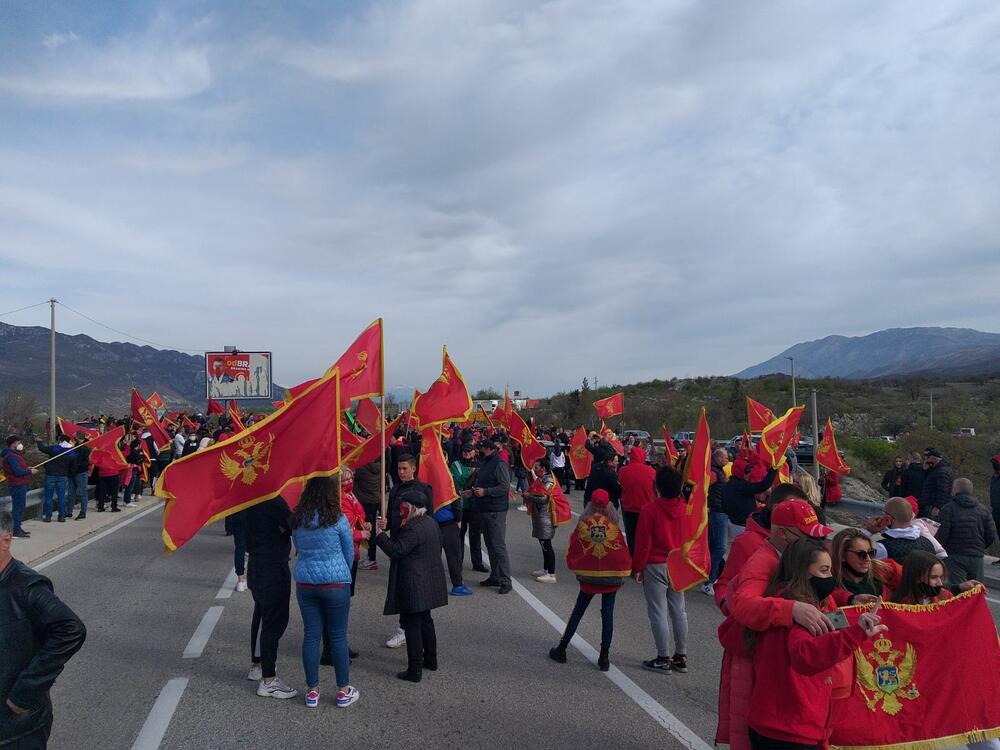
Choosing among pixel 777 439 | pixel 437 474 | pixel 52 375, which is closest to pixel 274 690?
pixel 437 474

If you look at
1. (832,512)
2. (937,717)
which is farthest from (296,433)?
(832,512)

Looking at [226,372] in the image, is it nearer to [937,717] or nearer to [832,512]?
[832,512]

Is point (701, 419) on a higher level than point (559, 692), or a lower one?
higher

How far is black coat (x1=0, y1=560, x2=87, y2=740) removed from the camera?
3047 mm

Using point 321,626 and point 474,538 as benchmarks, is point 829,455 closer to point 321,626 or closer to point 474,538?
point 474,538

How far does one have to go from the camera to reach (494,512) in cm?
914

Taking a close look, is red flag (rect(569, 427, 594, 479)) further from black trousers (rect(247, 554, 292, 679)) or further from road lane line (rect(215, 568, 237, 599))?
black trousers (rect(247, 554, 292, 679))

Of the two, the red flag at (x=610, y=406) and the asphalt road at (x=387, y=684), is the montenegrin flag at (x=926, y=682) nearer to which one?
the asphalt road at (x=387, y=684)

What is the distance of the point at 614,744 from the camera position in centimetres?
466

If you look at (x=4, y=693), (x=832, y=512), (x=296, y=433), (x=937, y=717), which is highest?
(x=296, y=433)

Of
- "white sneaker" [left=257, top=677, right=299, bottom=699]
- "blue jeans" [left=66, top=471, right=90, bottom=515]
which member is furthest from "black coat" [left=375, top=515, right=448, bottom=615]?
"blue jeans" [left=66, top=471, right=90, bottom=515]

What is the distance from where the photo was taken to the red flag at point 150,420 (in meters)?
18.4

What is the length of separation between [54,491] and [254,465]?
12102mm

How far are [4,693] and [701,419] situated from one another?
5.53 m
